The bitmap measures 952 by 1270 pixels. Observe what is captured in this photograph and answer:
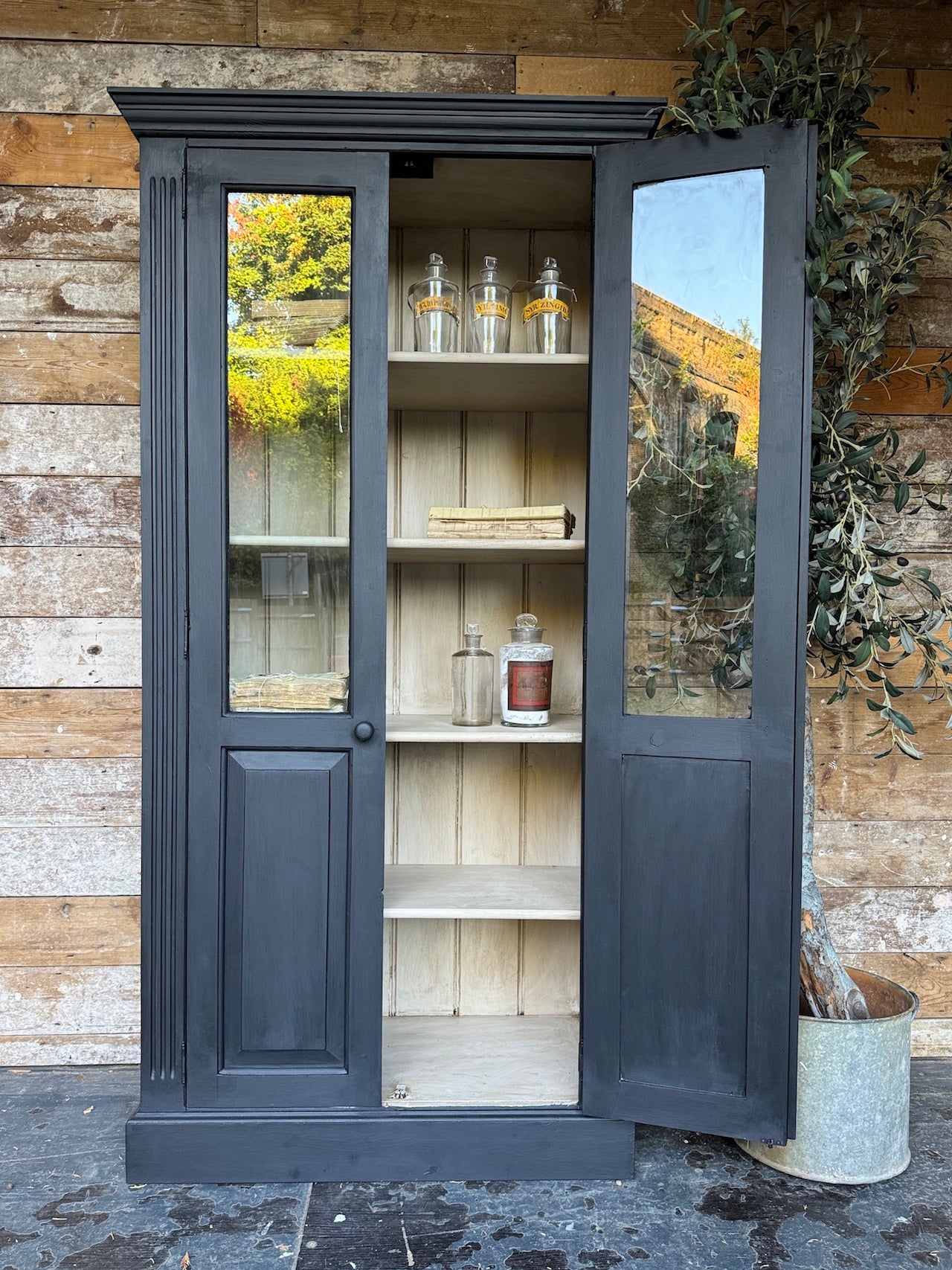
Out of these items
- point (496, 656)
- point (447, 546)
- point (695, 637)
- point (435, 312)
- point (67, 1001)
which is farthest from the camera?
point (67, 1001)

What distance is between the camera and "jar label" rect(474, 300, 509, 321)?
Result: 218 cm

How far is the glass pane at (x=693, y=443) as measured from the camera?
1.90 metres

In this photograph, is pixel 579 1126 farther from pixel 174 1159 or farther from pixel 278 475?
pixel 278 475

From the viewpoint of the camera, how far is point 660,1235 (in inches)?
71.1

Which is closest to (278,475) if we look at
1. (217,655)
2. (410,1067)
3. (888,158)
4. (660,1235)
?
(217,655)

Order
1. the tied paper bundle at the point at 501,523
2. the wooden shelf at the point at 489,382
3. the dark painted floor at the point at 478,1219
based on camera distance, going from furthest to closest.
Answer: the tied paper bundle at the point at 501,523, the wooden shelf at the point at 489,382, the dark painted floor at the point at 478,1219

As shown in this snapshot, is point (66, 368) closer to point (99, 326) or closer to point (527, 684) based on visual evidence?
point (99, 326)

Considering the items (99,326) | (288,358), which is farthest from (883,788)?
(99,326)

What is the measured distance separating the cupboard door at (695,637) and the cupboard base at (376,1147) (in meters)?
0.13

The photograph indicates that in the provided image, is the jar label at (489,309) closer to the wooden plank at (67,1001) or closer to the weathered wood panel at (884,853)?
the weathered wood panel at (884,853)

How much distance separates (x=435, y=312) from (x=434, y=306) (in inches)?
0.6

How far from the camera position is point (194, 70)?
2438mm

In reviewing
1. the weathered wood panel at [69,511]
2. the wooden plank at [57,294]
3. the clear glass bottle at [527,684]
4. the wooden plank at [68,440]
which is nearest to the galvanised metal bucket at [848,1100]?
the clear glass bottle at [527,684]

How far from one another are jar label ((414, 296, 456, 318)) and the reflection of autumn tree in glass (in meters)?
0.27
